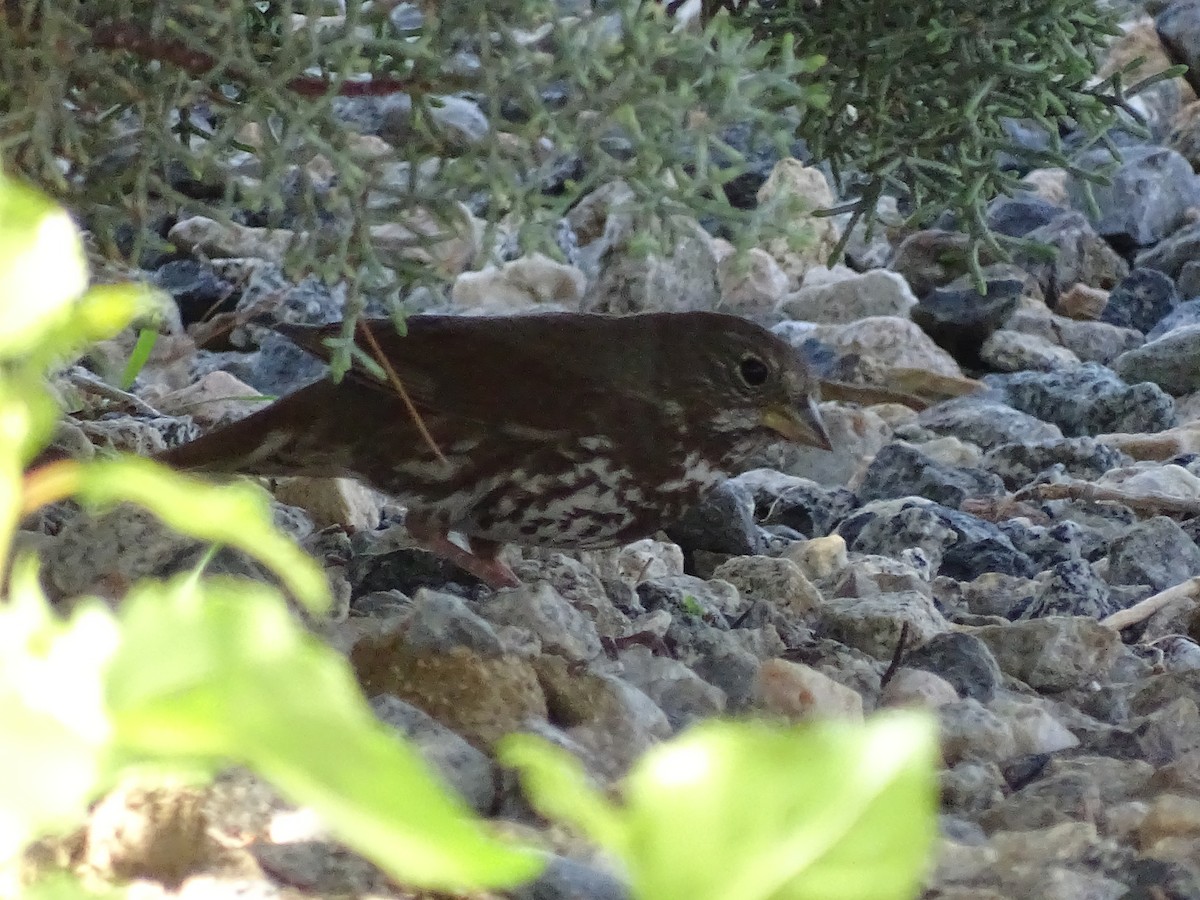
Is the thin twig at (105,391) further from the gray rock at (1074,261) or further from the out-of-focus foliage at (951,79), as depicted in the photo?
the gray rock at (1074,261)

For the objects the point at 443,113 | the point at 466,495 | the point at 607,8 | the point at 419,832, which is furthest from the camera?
the point at 443,113

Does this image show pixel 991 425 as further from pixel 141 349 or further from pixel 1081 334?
pixel 141 349

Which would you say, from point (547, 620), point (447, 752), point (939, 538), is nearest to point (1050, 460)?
point (939, 538)

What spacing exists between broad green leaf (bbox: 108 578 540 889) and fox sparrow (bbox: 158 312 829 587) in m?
2.03

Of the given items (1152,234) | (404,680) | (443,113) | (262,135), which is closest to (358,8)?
(262,135)

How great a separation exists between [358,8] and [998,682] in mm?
1268

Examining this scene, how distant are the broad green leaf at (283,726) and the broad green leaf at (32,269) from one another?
0.09 meters

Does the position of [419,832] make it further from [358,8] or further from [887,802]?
[358,8]

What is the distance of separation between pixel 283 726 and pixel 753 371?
2335mm

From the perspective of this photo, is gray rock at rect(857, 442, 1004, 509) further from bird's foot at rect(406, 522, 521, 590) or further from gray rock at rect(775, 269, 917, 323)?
gray rock at rect(775, 269, 917, 323)

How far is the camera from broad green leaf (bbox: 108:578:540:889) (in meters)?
0.35

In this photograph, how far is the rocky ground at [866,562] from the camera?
127 cm

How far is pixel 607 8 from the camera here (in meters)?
1.35

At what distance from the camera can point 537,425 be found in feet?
8.05
